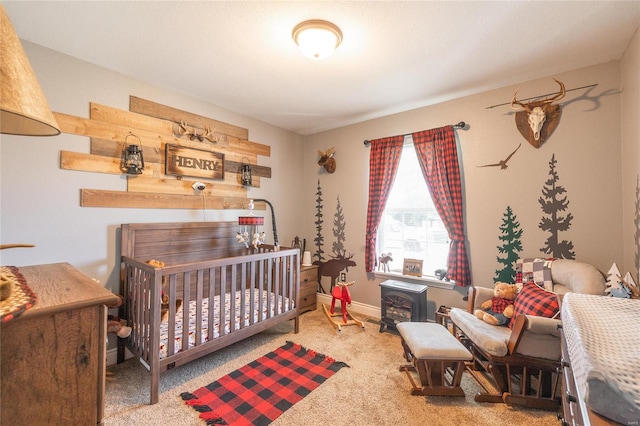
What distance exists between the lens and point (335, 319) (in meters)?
3.13

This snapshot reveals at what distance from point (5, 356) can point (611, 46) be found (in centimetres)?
351

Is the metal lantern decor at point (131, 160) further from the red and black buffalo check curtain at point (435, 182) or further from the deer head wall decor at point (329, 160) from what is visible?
the red and black buffalo check curtain at point (435, 182)

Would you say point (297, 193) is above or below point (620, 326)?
above

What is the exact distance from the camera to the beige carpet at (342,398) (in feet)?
5.40

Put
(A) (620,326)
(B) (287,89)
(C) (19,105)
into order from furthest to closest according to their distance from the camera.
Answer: (B) (287,89) < (A) (620,326) < (C) (19,105)

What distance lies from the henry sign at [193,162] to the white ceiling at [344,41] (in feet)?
1.96

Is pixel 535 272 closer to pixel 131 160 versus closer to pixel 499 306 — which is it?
pixel 499 306

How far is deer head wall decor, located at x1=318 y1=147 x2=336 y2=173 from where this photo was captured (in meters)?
3.70

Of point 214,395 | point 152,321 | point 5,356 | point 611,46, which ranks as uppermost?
point 611,46

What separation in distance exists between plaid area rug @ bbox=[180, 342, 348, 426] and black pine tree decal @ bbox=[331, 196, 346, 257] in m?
1.49

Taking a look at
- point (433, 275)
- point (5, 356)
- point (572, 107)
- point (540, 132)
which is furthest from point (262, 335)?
point (572, 107)

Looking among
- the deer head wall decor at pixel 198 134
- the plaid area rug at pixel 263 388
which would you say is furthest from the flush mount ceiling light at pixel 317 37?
the plaid area rug at pixel 263 388

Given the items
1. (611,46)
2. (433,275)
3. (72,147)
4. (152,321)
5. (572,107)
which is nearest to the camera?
(152,321)

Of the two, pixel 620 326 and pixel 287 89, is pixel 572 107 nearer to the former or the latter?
pixel 620 326
